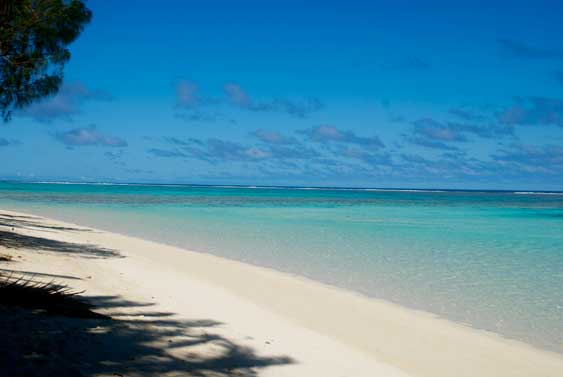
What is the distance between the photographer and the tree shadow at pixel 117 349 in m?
3.95

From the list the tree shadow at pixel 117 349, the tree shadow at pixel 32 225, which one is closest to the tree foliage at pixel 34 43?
the tree shadow at pixel 32 225

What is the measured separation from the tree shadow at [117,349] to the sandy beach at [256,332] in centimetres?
2

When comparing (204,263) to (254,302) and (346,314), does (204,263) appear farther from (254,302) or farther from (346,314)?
(346,314)

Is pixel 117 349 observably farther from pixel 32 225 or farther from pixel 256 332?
pixel 32 225

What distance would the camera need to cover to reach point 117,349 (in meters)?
4.57

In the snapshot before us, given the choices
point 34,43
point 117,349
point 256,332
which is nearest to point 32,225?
point 34,43

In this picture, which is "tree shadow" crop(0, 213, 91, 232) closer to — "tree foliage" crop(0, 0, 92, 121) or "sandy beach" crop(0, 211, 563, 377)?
"tree foliage" crop(0, 0, 92, 121)

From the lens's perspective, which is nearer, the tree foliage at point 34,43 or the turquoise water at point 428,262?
the turquoise water at point 428,262

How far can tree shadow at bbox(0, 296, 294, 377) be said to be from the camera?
3951mm

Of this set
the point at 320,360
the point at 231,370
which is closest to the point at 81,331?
the point at 231,370

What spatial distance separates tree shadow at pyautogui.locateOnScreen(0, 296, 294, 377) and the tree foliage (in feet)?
35.8

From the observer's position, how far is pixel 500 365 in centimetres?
588

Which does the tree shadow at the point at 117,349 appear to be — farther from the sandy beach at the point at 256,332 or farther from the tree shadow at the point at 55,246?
the tree shadow at the point at 55,246

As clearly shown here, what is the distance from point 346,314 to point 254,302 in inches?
61.5
